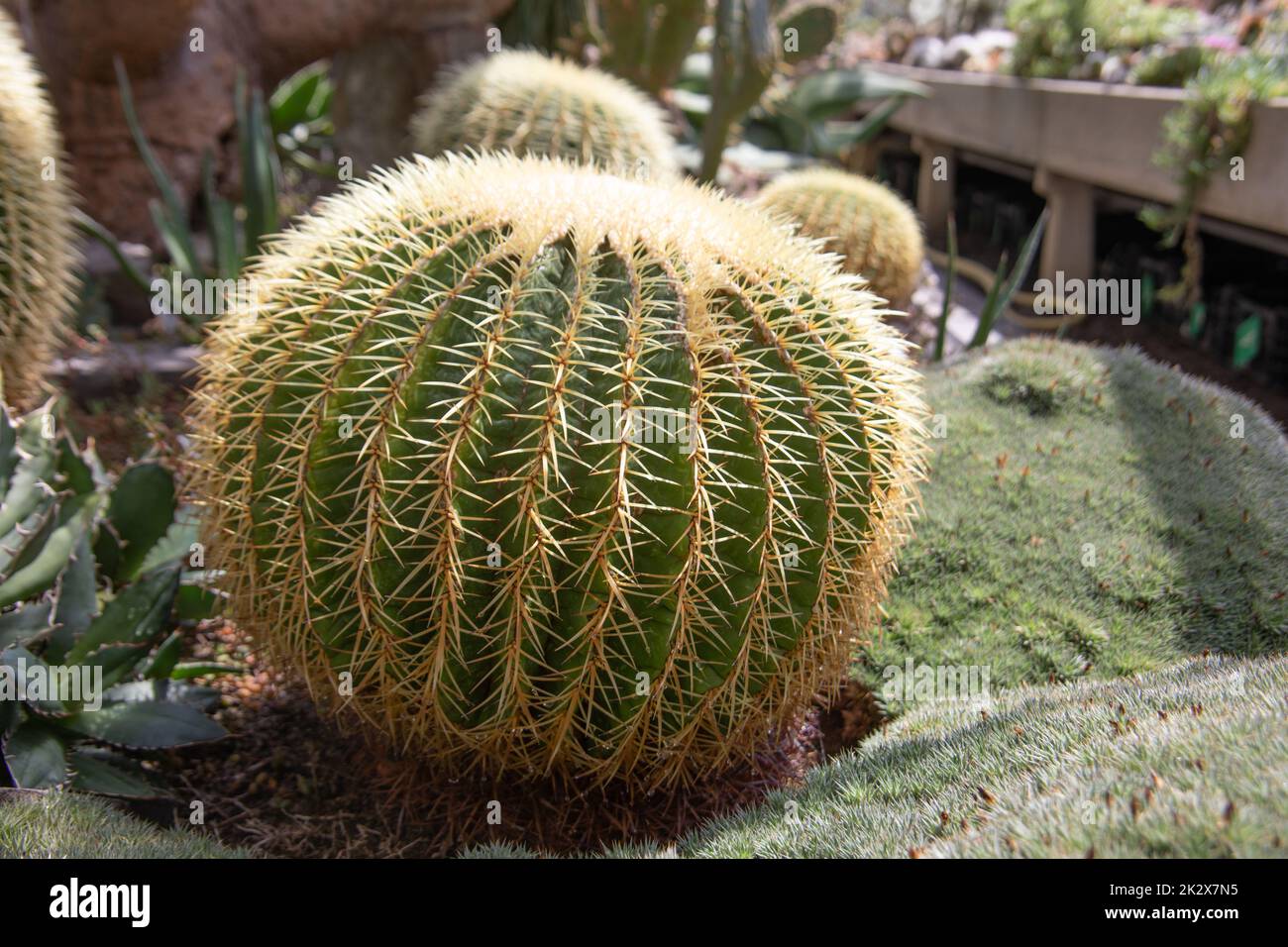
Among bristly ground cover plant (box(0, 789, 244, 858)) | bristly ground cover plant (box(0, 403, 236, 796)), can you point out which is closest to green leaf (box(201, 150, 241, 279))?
bristly ground cover plant (box(0, 403, 236, 796))

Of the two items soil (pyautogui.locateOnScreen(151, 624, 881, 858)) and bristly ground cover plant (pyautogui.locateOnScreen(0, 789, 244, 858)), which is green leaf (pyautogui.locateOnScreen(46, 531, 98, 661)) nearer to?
soil (pyautogui.locateOnScreen(151, 624, 881, 858))

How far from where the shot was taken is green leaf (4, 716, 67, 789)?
2.08 metres

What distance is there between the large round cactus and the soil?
11 cm

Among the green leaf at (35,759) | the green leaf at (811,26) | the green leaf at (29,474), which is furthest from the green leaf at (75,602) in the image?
the green leaf at (811,26)

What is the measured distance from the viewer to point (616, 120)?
473cm

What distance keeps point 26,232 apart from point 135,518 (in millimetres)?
1305

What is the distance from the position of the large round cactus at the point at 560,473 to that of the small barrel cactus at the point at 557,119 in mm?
2413

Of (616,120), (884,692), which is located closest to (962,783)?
(884,692)

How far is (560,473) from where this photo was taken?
6.39 ft

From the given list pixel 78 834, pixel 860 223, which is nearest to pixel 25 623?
pixel 78 834

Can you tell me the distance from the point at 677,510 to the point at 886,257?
4.05m

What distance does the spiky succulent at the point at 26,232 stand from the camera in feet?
11.0

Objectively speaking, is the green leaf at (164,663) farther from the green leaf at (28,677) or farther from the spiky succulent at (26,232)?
the spiky succulent at (26,232)

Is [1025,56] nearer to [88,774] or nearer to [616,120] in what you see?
[616,120]
